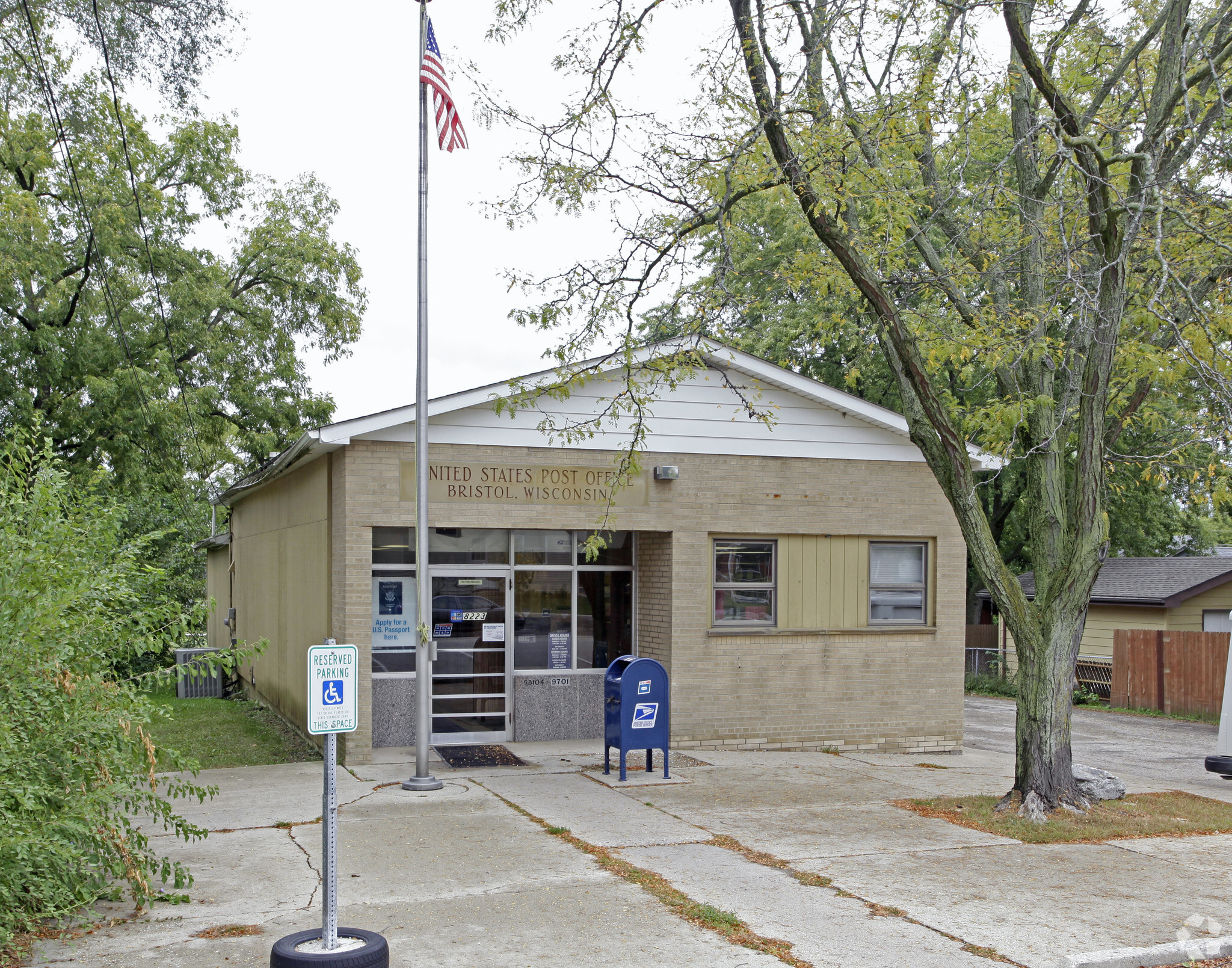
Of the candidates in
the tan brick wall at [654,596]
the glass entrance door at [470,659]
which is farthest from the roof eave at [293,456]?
the tan brick wall at [654,596]

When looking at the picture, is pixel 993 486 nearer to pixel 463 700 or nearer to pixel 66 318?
pixel 463 700

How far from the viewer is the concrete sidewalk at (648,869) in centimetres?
620

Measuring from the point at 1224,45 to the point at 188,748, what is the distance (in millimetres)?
13181

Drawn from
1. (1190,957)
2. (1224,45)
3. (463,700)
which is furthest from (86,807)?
(1224,45)

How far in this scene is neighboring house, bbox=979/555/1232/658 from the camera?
80.4 feet

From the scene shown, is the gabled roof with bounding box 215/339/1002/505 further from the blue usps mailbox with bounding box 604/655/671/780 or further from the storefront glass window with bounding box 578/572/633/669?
the blue usps mailbox with bounding box 604/655/671/780

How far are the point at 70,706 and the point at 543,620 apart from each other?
7.67 meters

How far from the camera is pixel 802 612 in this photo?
13977 mm

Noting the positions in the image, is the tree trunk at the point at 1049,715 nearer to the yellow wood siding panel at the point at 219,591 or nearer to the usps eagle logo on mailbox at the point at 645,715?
the usps eagle logo on mailbox at the point at 645,715

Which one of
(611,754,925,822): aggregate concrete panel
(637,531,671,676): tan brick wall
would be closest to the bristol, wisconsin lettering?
(637,531,671,676): tan brick wall

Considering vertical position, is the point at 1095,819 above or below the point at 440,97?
below

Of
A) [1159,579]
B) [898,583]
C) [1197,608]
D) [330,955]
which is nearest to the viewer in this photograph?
[330,955]

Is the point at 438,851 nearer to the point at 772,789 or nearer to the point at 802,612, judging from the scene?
the point at 772,789

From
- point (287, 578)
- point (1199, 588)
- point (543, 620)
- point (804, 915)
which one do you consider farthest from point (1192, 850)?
point (1199, 588)
